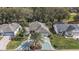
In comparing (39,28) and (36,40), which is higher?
(39,28)

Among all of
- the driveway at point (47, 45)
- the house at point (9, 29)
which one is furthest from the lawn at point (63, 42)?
the house at point (9, 29)

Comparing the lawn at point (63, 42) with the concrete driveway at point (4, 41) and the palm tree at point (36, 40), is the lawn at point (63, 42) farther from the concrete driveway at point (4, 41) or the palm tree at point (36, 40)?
the concrete driveway at point (4, 41)

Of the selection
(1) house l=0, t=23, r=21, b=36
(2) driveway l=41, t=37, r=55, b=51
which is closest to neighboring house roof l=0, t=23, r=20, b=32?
(1) house l=0, t=23, r=21, b=36

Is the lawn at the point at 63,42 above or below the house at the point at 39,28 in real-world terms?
below

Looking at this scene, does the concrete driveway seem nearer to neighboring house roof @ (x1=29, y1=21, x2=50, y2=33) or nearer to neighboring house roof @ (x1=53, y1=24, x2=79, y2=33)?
neighboring house roof @ (x1=29, y1=21, x2=50, y2=33)

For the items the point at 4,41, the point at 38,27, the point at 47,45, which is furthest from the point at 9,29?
the point at 47,45

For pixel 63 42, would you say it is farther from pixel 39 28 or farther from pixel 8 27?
pixel 8 27
